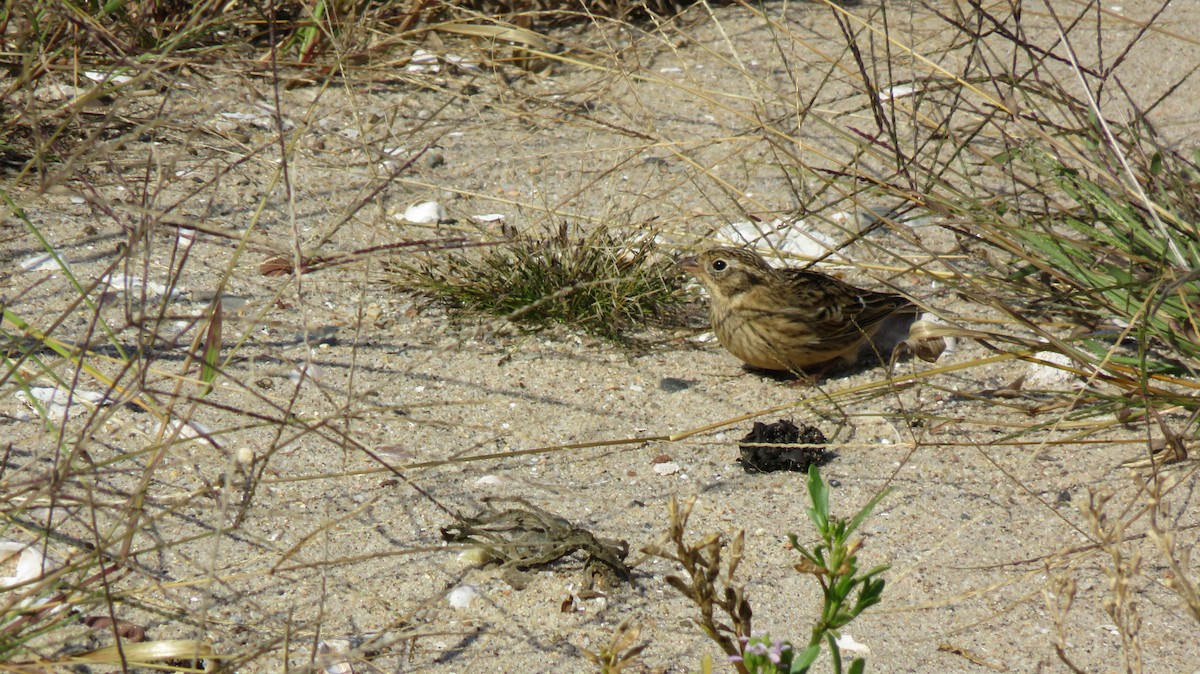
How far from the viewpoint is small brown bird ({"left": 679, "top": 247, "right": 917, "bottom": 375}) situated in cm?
455

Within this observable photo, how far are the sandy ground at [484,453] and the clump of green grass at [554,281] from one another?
3.7 inches

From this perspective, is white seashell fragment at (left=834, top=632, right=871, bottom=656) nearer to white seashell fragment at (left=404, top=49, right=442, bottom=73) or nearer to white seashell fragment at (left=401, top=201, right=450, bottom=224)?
white seashell fragment at (left=401, top=201, right=450, bottom=224)

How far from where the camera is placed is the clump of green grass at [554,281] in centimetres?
475

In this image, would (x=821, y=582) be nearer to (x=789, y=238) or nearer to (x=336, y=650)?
(x=336, y=650)

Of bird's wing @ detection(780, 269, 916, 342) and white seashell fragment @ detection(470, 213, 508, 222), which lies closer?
bird's wing @ detection(780, 269, 916, 342)

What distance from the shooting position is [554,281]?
477cm

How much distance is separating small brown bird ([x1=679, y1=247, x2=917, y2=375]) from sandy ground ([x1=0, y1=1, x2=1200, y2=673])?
0.49 feet

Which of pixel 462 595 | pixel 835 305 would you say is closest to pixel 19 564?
pixel 462 595

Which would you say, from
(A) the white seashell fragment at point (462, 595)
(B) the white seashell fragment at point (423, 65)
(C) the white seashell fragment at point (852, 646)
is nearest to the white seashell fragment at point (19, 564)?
(A) the white seashell fragment at point (462, 595)

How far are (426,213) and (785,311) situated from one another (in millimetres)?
1750

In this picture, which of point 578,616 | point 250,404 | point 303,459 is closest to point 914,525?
point 578,616

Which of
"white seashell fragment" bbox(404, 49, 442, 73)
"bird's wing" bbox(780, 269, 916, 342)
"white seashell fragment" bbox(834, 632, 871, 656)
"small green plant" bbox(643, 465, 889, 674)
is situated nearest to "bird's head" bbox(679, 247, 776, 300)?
"bird's wing" bbox(780, 269, 916, 342)

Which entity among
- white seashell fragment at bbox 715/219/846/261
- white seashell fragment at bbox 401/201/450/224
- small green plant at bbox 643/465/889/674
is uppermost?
small green plant at bbox 643/465/889/674

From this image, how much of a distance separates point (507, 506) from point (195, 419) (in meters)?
1.08
